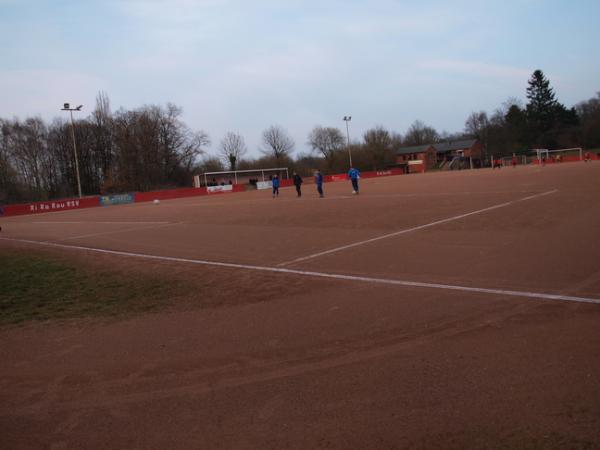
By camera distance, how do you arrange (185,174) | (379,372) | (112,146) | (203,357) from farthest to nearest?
(185,174), (112,146), (203,357), (379,372)

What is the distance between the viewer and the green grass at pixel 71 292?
707 cm

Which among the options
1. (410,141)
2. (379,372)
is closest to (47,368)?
(379,372)

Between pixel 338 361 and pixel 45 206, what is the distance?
1911 inches

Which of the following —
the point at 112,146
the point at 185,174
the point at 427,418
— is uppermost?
the point at 112,146

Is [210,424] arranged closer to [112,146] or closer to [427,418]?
[427,418]

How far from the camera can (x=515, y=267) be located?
7824mm

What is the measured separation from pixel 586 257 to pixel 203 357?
6.67 metres

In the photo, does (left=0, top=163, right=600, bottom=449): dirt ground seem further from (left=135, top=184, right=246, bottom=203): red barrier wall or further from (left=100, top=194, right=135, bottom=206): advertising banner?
(left=135, top=184, right=246, bottom=203): red barrier wall

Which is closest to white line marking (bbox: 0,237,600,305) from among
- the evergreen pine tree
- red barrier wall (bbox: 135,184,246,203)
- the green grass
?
the green grass

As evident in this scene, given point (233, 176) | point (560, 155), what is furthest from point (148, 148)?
point (560, 155)

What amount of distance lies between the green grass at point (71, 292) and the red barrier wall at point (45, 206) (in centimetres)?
3873

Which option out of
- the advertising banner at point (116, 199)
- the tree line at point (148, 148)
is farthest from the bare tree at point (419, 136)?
the advertising banner at point (116, 199)

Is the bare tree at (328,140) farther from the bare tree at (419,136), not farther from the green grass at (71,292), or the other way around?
the green grass at (71,292)

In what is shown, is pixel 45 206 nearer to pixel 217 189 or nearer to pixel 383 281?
pixel 217 189
